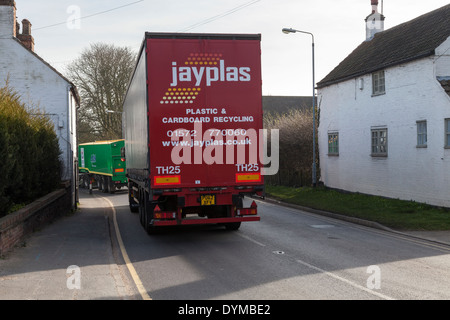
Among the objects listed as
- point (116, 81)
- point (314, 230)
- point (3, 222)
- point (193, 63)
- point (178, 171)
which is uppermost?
point (116, 81)

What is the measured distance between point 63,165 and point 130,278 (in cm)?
1560

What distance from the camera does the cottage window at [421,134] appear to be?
64.2ft

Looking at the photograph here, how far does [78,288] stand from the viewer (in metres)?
7.89

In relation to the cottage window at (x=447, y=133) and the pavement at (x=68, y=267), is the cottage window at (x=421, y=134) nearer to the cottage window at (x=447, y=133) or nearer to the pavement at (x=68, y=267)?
the cottage window at (x=447, y=133)

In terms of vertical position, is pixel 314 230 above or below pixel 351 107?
below

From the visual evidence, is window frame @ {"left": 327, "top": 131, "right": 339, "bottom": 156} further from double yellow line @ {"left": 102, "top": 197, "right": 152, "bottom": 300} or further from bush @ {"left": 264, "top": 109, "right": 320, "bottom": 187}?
double yellow line @ {"left": 102, "top": 197, "right": 152, "bottom": 300}

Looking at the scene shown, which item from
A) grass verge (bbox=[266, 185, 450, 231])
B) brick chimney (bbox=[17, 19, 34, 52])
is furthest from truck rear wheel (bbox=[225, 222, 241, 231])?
brick chimney (bbox=[17, 19, 34, 52])

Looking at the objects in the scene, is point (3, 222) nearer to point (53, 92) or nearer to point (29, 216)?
point (29, 216)

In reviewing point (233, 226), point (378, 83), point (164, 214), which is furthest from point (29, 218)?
point (378, 83)

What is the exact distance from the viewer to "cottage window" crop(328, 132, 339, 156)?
27828mm

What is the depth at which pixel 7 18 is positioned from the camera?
74.4ft

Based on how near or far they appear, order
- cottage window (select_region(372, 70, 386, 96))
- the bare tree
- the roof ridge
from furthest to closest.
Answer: the bare tree → cottage window (select_region(372, 70, 386, 96)) → the roof ridge

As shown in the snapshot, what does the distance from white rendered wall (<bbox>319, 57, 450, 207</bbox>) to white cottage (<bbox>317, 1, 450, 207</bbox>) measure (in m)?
0.03

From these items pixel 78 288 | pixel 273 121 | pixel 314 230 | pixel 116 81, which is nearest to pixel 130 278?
pixel 78 288
